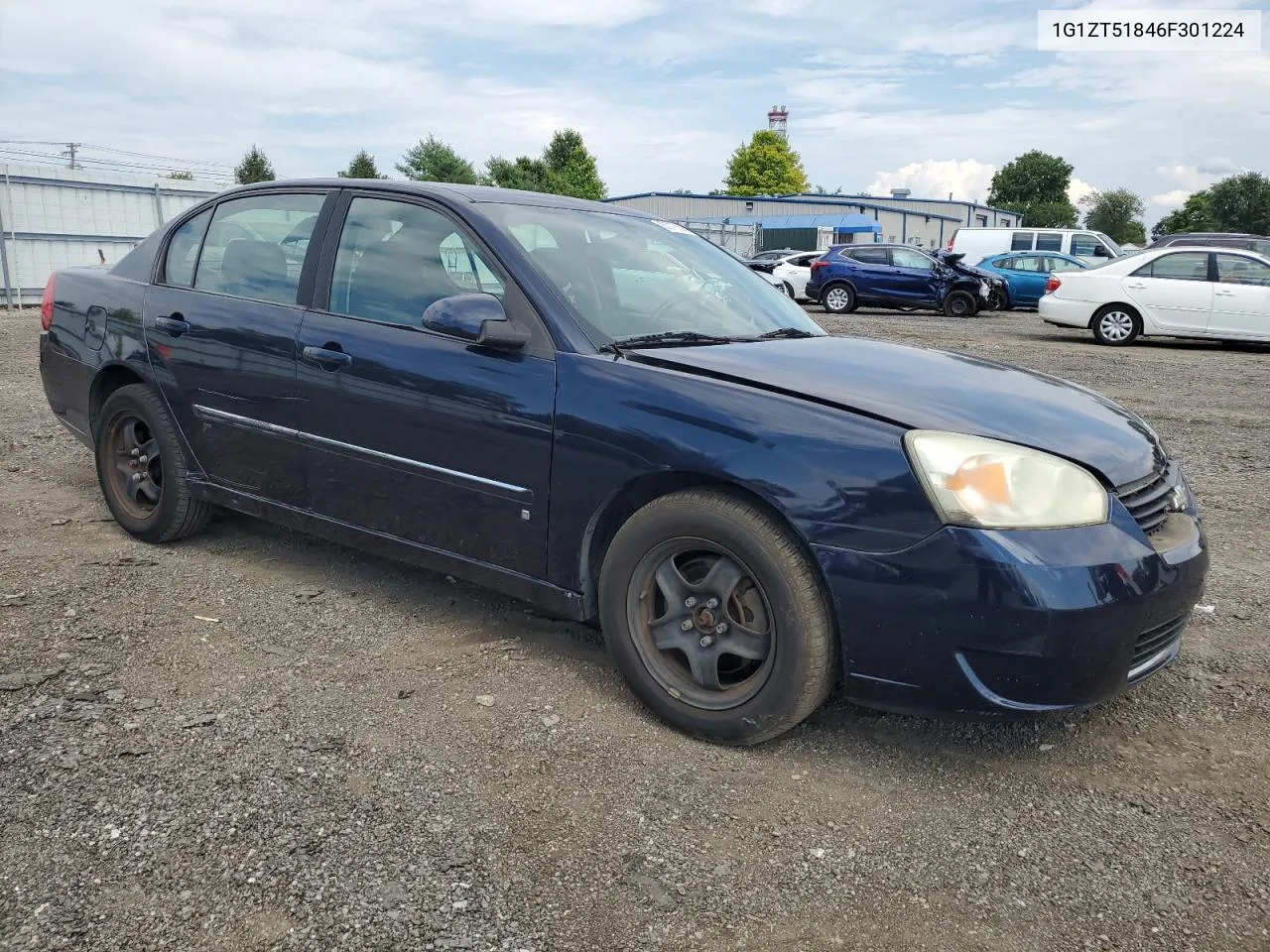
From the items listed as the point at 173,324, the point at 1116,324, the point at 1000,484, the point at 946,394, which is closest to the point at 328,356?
the point at 173,324

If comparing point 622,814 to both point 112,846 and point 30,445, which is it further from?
point 30,445

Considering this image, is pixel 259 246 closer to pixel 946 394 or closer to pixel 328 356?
pixel 328 356

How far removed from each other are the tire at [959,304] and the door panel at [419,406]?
18.3 meters

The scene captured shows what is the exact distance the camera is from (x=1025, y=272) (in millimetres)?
21297

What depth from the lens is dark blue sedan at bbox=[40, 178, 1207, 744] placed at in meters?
2.48

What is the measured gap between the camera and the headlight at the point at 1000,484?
8.02 feet

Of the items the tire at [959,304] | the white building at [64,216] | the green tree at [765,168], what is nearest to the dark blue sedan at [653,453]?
the white building at [64,216]

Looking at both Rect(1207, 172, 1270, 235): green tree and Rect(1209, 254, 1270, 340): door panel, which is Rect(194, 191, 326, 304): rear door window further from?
Rect(1207, 172, 1270, 235): green tree

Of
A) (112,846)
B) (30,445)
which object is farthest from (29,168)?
(112,846)

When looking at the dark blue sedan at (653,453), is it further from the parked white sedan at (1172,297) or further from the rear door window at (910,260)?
the rear door window at (910,260)

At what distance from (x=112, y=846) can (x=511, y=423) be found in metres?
1.52

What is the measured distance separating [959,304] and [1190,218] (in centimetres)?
8233

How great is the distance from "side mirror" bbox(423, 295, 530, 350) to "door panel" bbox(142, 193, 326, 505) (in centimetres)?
83

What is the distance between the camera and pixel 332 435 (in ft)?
11.7
